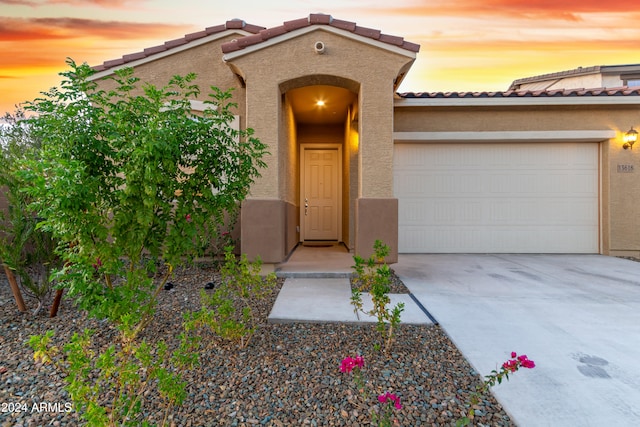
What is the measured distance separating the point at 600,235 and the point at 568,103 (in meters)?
2.88

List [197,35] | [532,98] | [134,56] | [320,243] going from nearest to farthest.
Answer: [134,56] → [197,35] → [532,98] → [320,243]

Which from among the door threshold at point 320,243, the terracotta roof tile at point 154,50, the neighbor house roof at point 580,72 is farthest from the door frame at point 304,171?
the neighbor house roof at point 580,72

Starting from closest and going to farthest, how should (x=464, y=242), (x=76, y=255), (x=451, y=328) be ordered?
(x=76, y=255) → (x=451, y=328) → (x=464, y=242)

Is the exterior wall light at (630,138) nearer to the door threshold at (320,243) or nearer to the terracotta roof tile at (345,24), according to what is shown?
the terracotta roof tile at (345,24)

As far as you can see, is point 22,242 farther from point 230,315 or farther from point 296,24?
point 296,24

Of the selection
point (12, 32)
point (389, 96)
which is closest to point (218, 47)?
point (389, 96)

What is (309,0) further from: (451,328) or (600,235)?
(600,235)

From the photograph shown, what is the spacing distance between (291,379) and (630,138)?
8.33 metres

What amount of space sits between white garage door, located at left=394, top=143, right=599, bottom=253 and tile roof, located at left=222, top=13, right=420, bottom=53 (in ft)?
8.77

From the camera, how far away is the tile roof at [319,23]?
439cm

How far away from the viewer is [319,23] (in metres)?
4.43

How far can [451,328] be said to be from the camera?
266 centimetres

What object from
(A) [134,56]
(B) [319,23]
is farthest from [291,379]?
(A) [134,56]

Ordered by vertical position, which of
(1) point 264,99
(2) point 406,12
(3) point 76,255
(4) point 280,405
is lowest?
(4) point 280,405
